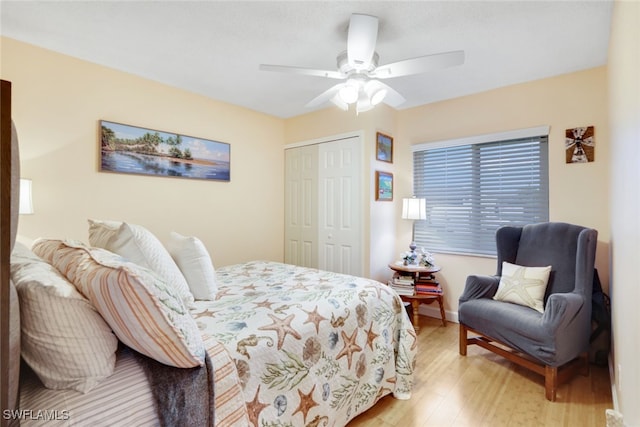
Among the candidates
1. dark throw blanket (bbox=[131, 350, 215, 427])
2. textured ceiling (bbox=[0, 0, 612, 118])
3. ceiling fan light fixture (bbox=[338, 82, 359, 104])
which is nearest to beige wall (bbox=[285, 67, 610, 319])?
textured ceiling (bbox=[0, 0, 612, 118])

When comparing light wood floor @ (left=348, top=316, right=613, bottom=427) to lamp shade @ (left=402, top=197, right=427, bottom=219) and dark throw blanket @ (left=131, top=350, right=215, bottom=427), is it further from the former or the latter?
lamp shade @ (left=402, top=197, right=427, bottom=219)

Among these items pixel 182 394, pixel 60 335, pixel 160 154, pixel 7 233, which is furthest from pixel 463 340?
pixel 160 154

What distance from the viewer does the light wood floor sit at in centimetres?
175

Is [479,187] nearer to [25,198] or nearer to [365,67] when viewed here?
[365,67]

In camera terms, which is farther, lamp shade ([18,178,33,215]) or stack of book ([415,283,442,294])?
stack of book ([415,283,442,294])

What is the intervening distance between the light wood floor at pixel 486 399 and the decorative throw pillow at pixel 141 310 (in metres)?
1.27

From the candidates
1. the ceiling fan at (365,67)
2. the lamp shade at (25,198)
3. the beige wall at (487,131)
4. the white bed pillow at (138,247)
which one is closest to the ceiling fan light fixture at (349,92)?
the ceiling fan at (365,67)

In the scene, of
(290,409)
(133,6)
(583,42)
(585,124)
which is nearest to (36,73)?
(133,6)

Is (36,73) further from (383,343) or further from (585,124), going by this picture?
(585,124)

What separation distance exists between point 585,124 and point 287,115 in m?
3.10

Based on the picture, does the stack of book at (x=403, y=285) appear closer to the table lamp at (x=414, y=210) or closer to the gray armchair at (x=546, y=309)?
the table lamp at (x=414, y=210)

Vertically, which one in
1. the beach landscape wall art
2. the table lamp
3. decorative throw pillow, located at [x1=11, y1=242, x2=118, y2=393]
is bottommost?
decorative throw pillow, located at [x1=11, y1=242, x2=118, y2=393]

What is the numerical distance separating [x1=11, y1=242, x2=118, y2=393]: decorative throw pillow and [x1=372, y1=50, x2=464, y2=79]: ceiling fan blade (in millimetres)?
1962

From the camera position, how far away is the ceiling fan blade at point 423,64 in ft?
5.61
